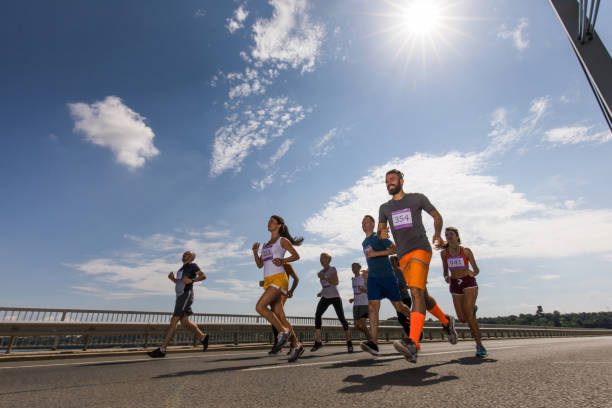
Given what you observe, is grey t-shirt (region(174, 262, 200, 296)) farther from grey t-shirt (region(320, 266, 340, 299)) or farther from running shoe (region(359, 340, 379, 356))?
running shoe (region(359, 340, 379, 356))

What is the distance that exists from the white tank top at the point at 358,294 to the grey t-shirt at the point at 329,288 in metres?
1.01

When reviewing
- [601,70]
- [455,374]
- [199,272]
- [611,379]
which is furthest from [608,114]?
[199,272]

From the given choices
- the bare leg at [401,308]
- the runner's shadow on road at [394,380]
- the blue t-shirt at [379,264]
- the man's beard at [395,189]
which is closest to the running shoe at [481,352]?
the bare leg at [401,308]

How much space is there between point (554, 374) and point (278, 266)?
410cm

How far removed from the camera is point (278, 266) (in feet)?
20.0

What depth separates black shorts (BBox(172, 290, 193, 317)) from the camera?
7838mm

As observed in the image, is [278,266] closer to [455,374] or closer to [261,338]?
[455,374]

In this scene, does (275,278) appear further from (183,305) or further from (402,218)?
(183,305)

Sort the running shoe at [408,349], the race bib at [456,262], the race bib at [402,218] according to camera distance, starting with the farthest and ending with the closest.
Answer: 1. the race bib at [456,262]
2. the race bib at [402,218]
3. the running shoe at [408,349]

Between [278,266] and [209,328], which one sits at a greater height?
[278,266]

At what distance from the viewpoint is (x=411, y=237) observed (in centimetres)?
431

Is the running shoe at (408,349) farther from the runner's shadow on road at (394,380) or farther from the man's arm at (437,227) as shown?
the man's arm at (437,227)

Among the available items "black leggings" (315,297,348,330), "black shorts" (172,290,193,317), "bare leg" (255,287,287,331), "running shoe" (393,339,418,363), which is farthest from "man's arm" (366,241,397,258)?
"black shorts" (172,290,193,317)

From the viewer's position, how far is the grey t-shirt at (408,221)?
428 cm
